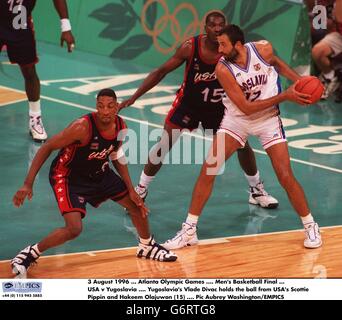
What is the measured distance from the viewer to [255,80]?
10117 millimetres

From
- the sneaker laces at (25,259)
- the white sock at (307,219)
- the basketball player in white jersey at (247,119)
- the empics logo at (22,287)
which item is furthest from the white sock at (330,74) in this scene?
the empics logo at (22,287)

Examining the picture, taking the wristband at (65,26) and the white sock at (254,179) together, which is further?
the wristband at (65,26)

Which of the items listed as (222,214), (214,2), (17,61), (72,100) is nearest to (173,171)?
(222,214)

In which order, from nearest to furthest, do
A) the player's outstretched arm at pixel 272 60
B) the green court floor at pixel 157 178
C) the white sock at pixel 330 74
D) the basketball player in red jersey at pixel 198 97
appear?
the player's outstretched arm at pixel 272 60 < the green court floor at pixel 157 178 < the basketball player in red jersey at pixel 198 97 < the white sock at pixel 330 74

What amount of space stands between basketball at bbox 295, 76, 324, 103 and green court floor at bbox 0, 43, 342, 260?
1.62 metres

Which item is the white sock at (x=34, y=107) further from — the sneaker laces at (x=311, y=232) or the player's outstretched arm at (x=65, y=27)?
the sneaker laces at (x=311, y=232)

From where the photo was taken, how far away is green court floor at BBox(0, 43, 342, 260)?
1079 centimetres

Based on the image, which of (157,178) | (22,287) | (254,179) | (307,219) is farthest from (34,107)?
(22,287)

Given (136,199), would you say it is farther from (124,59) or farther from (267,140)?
(124,59)

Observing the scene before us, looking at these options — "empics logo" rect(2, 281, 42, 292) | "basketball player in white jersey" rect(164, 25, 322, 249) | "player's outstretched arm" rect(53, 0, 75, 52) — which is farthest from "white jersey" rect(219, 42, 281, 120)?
"player's outstretched arm" rect(53, 0, 75, 52)

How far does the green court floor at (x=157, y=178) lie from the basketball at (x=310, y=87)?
162 cm

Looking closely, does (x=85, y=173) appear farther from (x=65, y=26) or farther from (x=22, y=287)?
(x=65, y=26)

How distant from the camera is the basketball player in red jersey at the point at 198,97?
1098 cm

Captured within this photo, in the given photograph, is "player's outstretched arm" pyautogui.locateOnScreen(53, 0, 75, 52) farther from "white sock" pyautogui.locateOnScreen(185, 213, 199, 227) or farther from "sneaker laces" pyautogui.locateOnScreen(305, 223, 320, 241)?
"sneaker laces" pyautogui.locateOnScreen(305, 223, 320, 241)
